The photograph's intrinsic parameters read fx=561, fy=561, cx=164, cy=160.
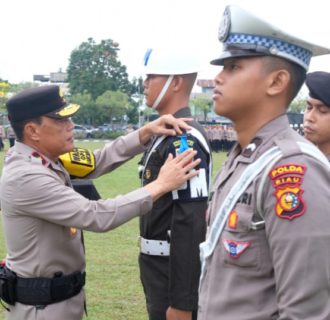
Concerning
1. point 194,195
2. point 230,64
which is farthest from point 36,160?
point 230,64

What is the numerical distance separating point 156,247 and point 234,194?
1.49m

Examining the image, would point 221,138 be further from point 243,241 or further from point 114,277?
point 243,241

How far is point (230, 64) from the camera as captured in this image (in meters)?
1.95

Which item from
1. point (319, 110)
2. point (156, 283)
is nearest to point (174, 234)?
point (156, 283)

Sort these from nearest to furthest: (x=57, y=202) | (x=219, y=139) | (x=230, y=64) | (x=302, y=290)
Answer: (x=302, y=290) < (x=230, y=64) < (x=57, y=202) < (x=219, y=139)

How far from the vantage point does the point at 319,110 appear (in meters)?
4.21

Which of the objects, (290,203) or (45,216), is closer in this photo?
(290,203)

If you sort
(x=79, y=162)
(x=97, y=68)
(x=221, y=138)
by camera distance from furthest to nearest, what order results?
(x=97, y=68) → (x=221, y=138) → (x=79, y=162)

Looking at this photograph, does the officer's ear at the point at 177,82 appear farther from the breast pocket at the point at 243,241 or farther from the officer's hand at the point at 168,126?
the breast pocket at the point at 243,241

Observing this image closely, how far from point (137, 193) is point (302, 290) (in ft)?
4.94

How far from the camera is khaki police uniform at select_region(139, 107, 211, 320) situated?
300 cm

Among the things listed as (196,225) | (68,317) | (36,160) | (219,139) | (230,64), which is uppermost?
(230,64)

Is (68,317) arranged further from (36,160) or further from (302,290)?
(302,290)

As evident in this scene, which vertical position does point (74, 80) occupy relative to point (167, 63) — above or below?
below
